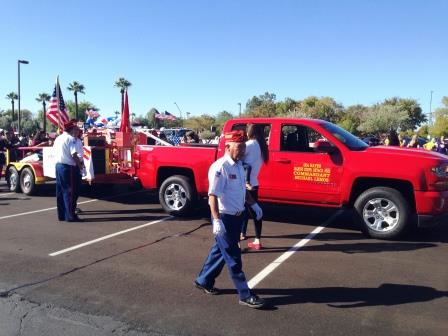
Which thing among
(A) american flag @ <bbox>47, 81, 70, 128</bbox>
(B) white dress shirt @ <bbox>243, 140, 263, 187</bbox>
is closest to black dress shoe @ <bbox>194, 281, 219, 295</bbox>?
(B) white dress shirt @ <bbox>243, 140, 263, 187</bbox>

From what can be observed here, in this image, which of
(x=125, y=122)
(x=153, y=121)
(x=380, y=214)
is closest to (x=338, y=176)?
(x=380, y=214)

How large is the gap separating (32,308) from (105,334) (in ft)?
3.28

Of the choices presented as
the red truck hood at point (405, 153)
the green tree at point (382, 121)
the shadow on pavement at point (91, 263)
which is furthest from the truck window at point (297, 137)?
the green tree at point (382, 121)

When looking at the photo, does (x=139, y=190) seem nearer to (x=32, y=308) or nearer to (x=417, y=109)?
(x=32, y=308)

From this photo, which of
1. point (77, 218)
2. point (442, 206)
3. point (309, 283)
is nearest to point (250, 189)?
point (309, 283)

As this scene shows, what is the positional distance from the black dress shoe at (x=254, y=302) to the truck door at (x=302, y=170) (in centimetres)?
348

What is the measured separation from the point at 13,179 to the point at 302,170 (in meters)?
8.15

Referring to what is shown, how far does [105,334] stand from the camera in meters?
3.74

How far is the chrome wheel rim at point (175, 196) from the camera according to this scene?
8.62 m

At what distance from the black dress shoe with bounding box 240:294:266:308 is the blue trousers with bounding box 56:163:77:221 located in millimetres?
5001

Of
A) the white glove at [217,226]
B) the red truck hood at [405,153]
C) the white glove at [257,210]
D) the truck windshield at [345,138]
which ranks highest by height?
the truck windshield at [345,138]

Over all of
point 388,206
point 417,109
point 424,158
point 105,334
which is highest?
point 417,109

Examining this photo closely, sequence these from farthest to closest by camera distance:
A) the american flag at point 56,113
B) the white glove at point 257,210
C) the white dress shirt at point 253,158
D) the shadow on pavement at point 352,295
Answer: the american flag at point 56,113, the white dress shirt at point 253,158, the white glove at point 257,210, the shadow on pavement at point 352,295

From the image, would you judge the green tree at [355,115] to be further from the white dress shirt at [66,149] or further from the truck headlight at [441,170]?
the white dress shirt at [66,149]
